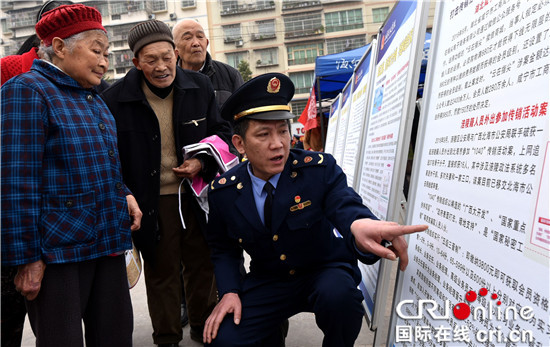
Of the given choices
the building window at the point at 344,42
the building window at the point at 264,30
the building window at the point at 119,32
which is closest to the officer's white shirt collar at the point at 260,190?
the building window at the point at 344,42

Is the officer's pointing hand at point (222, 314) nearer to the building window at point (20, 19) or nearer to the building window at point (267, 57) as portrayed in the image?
the building window at point (267, 57)

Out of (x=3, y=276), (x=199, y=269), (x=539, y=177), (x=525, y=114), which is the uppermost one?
(x=525, y=114)

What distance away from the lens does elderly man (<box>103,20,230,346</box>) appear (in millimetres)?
2217

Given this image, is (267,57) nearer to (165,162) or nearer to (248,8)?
(248,8)

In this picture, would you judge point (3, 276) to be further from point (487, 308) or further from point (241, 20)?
point (241, 20)

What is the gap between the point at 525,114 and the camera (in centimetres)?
89

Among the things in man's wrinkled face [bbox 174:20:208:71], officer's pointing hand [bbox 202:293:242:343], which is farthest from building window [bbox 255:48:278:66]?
officer's pointing hand [bbox 202:293:242:343]

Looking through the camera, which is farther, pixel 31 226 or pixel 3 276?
pixel 3 276

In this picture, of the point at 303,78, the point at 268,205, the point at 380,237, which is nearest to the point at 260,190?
the point at 268,205

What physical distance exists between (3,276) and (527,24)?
79.2 inches

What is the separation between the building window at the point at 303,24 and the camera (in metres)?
31.5

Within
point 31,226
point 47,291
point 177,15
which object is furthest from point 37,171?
point 177,15

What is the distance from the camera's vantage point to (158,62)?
219 cm

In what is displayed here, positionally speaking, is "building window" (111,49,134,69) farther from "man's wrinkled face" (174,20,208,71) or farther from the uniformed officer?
the uniformed officer
